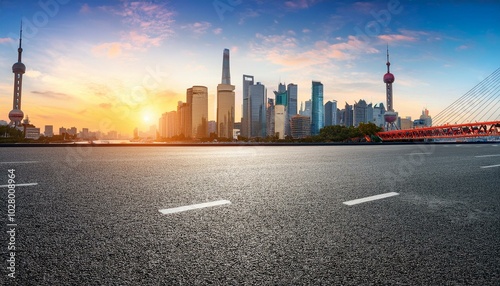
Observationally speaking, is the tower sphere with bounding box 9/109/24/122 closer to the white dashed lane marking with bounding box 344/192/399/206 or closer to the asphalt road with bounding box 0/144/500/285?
the asphalt road with bounding box 0/144/500/285

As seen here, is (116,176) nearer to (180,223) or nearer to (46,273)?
(180,223)

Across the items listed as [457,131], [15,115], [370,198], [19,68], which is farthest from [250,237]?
[19,68]

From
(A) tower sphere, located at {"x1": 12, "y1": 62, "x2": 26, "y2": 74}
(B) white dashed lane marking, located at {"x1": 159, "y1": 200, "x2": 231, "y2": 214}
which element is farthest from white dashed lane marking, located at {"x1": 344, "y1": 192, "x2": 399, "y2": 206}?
(A) tower sphere, located at {"x1": 12, "y1": 62, "x2": 26, "y2": 74}

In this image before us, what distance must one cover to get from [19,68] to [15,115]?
32.1 metres

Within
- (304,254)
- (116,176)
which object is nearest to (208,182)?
(116,176)

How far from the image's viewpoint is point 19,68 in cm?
19775

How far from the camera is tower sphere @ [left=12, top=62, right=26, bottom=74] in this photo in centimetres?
19670

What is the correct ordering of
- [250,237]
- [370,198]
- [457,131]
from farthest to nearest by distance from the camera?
1. [457,131]
2. [370,198]
3. [250,237]

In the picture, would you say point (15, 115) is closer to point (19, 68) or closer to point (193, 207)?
point (19, 68)

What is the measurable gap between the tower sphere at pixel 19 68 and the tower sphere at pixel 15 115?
84.5 ft

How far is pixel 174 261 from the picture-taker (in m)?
2.22

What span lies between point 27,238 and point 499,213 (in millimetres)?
4841

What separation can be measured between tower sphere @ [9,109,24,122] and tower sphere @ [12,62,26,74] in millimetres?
25765

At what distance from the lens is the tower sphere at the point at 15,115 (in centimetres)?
18504
